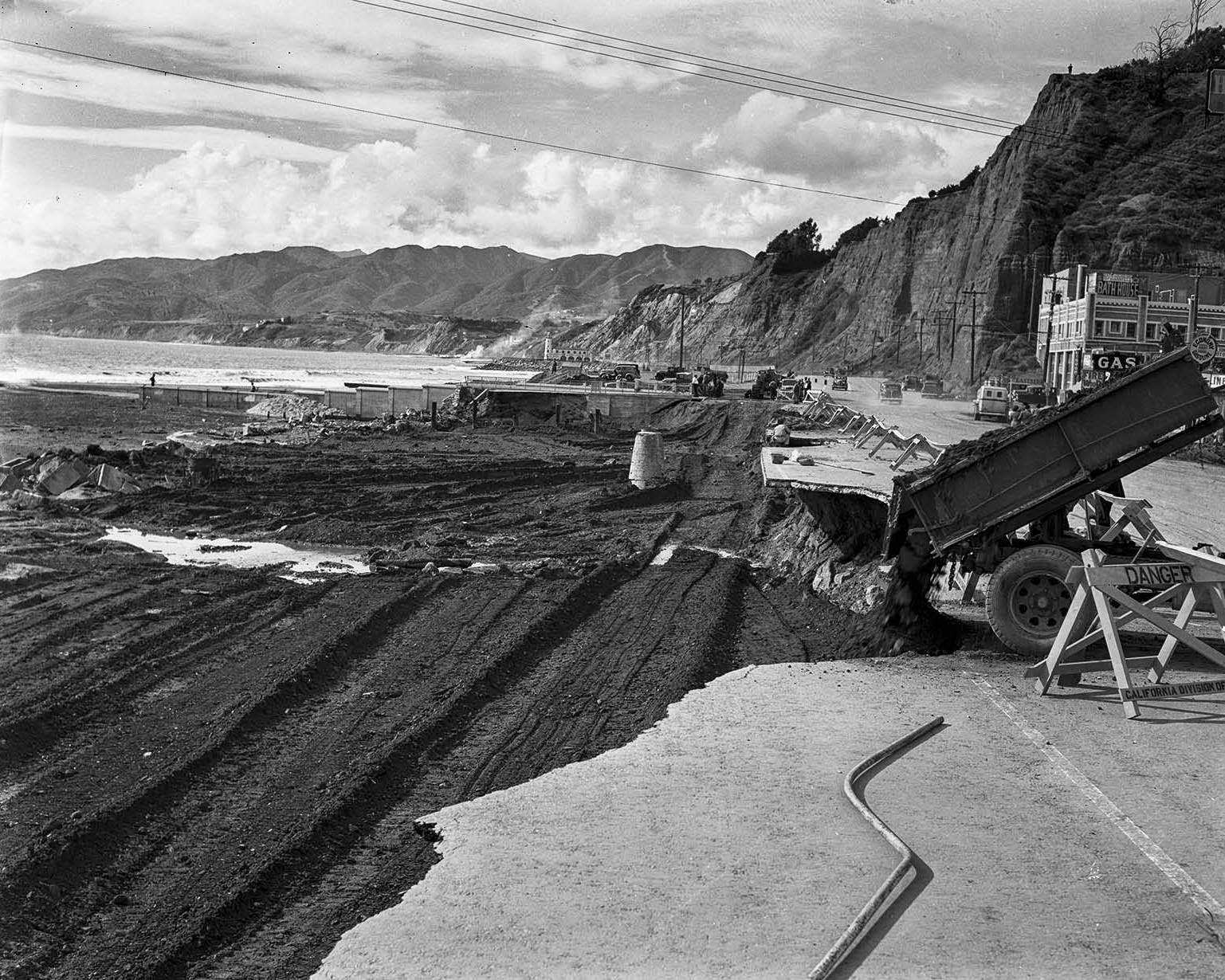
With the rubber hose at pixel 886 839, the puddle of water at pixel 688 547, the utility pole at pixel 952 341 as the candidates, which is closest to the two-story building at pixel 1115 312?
the utility pole at pixel 952 341

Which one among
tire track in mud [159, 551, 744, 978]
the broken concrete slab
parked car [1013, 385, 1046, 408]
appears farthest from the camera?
parked car [1013, 385, 1046, 408]

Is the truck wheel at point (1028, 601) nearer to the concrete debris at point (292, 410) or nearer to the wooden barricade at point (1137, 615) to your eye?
the wooden barricade at point (1137, 615)

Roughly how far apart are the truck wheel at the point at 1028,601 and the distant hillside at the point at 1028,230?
81.0 metres

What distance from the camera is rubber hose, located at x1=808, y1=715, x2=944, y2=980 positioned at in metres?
5.62

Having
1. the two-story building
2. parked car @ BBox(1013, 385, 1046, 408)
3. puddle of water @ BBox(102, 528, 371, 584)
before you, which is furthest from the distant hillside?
puddle of water @ BBox(102, 528, 371, 584)

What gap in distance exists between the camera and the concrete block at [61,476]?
24.4 m

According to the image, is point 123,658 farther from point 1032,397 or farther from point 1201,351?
point 1032,397

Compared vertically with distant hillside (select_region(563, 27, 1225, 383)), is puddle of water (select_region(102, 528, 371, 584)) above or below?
below

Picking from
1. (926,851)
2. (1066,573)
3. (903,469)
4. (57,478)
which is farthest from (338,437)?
(926,851)

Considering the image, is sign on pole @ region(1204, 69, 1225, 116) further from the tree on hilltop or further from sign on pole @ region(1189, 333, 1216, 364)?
the tree on hilltop

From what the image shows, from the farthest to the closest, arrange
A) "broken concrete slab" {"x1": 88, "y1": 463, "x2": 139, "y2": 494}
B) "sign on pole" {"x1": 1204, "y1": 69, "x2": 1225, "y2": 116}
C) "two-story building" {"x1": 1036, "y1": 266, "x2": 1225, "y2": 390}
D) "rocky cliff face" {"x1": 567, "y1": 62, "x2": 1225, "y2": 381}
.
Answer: "rocky cliff face" {"x1": 567, "y1": 62, "x2": 1225, "y2": 381} → "two-story building" {"x1": 1036, "y1": 266, "x2": 1225, "y2": 390} → "broken concrete slab" {"x1": 88, "y1": 463, "x2": 139, "y2": 494} → "sign on pole" {"x1": 1204, "y1": 69, "x2": 1225, "y2": 116}

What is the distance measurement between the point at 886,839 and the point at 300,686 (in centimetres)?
570

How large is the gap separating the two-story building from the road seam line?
62.1 metres

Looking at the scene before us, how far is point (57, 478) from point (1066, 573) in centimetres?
2069
